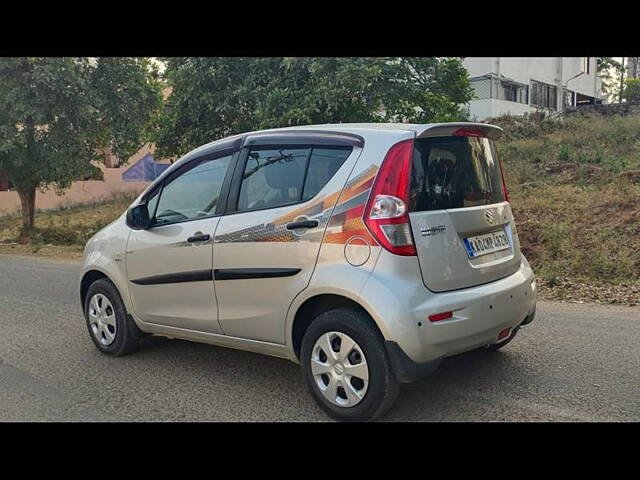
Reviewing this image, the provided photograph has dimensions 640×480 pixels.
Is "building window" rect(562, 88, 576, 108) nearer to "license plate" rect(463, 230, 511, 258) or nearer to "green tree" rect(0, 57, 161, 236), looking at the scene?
"green tree" rect(0, 57, 161, 236)

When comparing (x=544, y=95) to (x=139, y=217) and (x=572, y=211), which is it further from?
(x=139, y=217)

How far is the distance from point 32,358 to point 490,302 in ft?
13.2

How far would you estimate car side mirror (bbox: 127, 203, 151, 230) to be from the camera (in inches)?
187

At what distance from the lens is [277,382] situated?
4.41 m

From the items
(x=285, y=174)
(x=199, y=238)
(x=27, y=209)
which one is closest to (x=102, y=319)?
(x=199, y=238)

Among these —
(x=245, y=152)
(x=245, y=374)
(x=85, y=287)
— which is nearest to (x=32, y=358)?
(x=85, y=287)

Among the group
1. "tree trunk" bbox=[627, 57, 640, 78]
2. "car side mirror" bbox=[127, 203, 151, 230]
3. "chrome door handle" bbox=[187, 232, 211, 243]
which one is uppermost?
"tree trunk" bbox=[627, 57, 640, 78]

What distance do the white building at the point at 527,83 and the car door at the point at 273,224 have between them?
21313mm

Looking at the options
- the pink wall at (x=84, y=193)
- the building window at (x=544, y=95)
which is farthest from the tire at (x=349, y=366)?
the building window at (x=544, y=95)

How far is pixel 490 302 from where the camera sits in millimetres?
3672

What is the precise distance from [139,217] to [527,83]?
29.0m

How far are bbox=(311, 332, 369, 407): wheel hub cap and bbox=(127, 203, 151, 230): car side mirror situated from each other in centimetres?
194

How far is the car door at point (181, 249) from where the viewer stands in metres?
4.31

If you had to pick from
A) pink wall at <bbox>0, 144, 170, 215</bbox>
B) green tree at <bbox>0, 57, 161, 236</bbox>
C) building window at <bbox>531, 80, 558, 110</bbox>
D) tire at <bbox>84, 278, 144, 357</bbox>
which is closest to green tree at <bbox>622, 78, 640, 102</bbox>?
building window at <bbox>531, 80, 558, 110</bbox>
